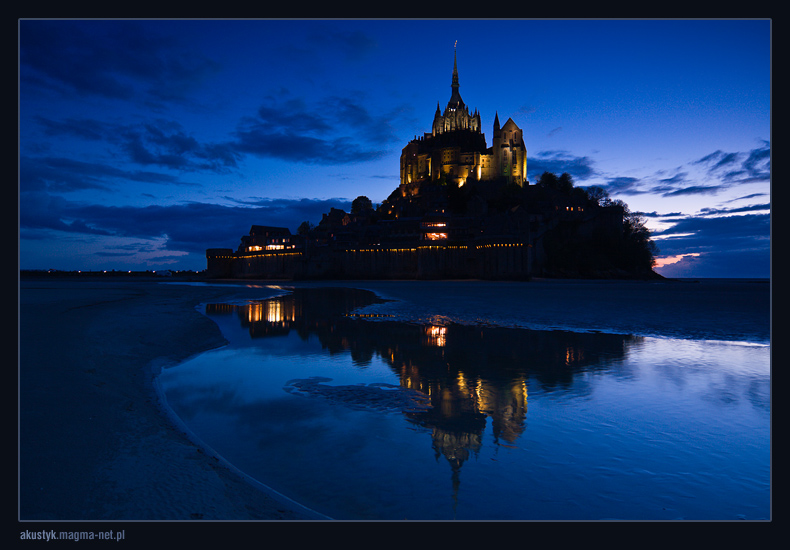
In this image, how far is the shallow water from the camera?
3.88 metres

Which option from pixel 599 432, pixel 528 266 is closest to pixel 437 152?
pixel 528 266

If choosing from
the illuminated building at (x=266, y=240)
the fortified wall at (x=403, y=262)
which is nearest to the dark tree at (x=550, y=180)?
the fortified wall at (x=403, y=262)

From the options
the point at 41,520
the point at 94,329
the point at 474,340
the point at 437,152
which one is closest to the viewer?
the point at 41,520

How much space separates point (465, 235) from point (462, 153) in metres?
44.5

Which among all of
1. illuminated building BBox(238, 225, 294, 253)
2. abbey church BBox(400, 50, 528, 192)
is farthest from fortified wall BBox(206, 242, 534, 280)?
abbey church BBox(400, 50, 528, 192)

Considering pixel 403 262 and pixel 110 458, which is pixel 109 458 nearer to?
pixel 110 458

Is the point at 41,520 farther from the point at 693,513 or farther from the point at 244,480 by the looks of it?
the point at 693,513

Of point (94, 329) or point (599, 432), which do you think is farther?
point (94, 329)

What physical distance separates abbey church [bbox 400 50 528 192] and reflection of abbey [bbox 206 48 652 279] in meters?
0.32

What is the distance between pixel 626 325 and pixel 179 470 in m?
17.9

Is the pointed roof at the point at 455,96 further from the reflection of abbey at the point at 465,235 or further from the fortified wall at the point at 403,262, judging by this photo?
the fortified wall at the point at 403,262

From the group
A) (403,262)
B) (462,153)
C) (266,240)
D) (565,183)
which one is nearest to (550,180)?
(565,183)

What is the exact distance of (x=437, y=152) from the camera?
112 meters

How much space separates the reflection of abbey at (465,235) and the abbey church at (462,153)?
32 cm
